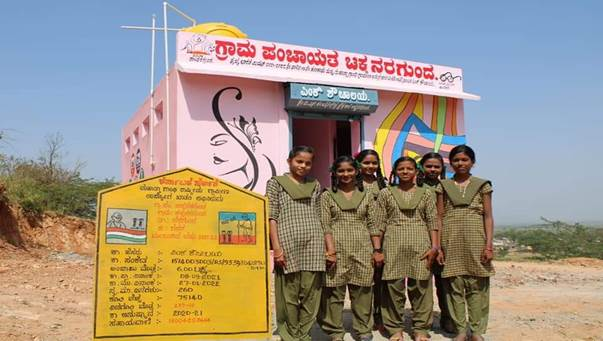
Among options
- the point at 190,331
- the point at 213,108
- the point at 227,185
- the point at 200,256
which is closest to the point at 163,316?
the point at 190,331

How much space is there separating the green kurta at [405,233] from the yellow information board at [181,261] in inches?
42.8

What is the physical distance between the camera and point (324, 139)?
14.2 m

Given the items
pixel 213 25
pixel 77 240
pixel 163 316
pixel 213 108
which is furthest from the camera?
pixel 77 240

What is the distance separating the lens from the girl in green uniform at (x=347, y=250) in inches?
170

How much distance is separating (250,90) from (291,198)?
636cm

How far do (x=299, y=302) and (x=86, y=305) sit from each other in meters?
3.14

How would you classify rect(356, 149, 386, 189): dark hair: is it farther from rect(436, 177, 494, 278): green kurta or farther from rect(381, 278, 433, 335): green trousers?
rect(381, 278, 433, 335): green trousers

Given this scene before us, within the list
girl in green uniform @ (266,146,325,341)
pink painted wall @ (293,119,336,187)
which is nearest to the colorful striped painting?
pink painted wall @ (293,119,336,187)

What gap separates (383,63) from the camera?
11453mm

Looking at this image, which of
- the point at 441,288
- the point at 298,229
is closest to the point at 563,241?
the point at 441,288

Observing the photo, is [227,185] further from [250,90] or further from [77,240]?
[77,240]

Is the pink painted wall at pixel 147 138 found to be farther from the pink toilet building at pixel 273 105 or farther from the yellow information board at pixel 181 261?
the yellow information board at pixel 181 261

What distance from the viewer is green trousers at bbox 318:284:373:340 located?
4.32 meters

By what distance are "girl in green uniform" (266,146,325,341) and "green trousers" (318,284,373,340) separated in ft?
0.61
